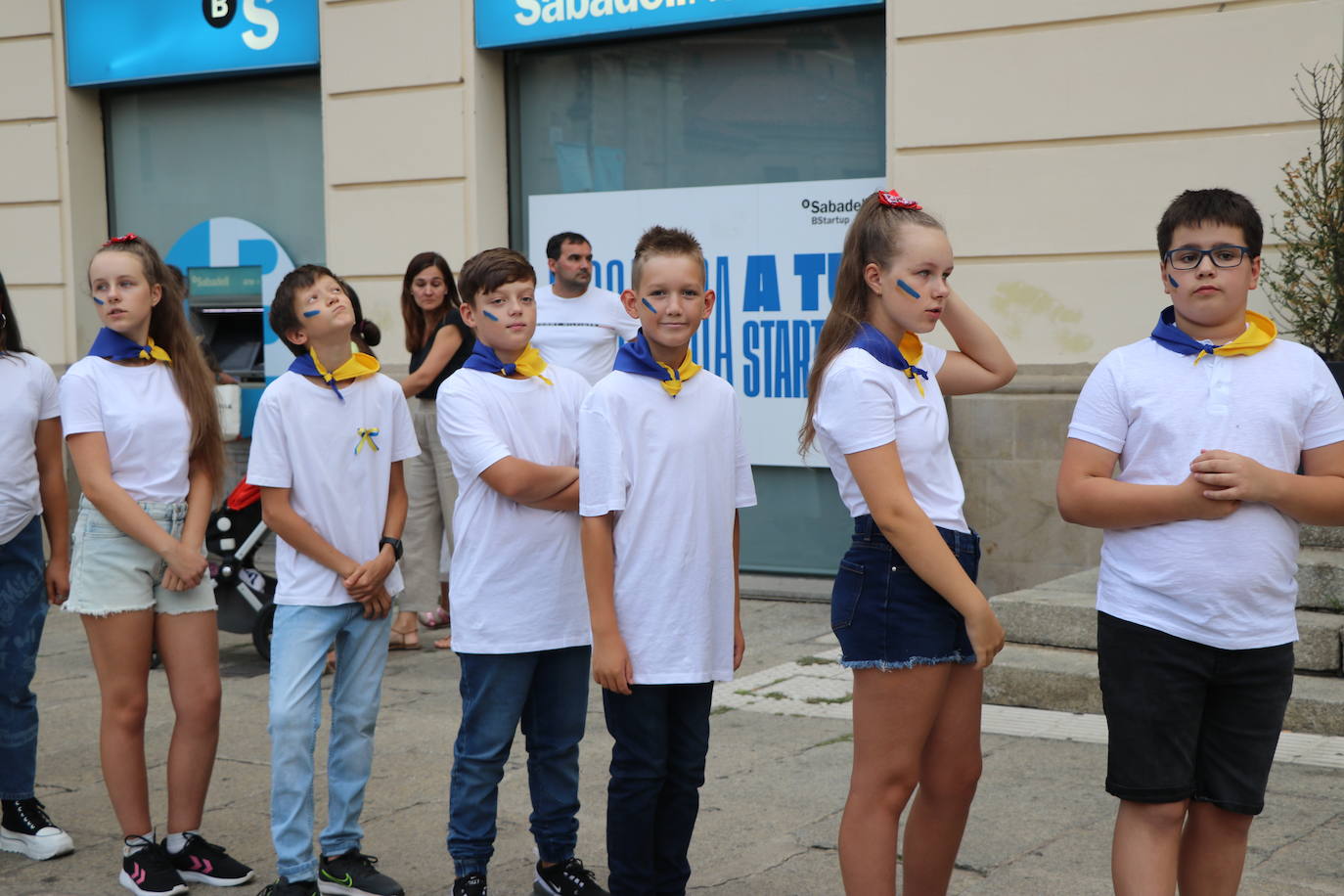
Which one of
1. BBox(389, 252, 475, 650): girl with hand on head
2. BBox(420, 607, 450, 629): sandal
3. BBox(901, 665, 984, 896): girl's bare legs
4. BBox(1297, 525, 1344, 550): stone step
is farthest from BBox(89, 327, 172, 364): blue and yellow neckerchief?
BBox(1297, 525, 1344, 550): stone step

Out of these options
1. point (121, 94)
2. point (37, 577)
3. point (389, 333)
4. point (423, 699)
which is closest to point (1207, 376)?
point (37, 577)

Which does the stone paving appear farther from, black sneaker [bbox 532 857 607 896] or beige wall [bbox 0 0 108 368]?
beige wall [bbox 0 0 108 368]

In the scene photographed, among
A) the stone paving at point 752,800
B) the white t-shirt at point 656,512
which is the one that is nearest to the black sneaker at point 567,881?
the stone paving at point 752,800

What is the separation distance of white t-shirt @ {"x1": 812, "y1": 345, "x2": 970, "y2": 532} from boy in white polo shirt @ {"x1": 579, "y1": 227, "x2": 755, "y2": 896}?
424mm

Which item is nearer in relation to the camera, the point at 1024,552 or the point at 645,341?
the point at 645,341

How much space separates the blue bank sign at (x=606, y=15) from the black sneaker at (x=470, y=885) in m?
5.57

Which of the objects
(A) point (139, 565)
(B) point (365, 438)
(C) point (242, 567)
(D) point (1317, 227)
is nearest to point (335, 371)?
(B) point (365, 438)

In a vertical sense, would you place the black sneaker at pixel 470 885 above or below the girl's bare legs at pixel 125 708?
below

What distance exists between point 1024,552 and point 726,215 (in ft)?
8.56

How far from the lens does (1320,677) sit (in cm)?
546

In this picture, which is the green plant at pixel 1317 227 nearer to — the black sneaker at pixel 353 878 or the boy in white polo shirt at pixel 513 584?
the boy in white polo shirt at pixel 513 584

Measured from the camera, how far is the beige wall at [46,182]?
1061 centimetres

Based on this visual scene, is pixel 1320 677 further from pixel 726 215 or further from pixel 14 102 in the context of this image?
pixel 14 102

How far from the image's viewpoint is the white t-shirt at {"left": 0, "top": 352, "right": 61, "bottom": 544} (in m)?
4.36
